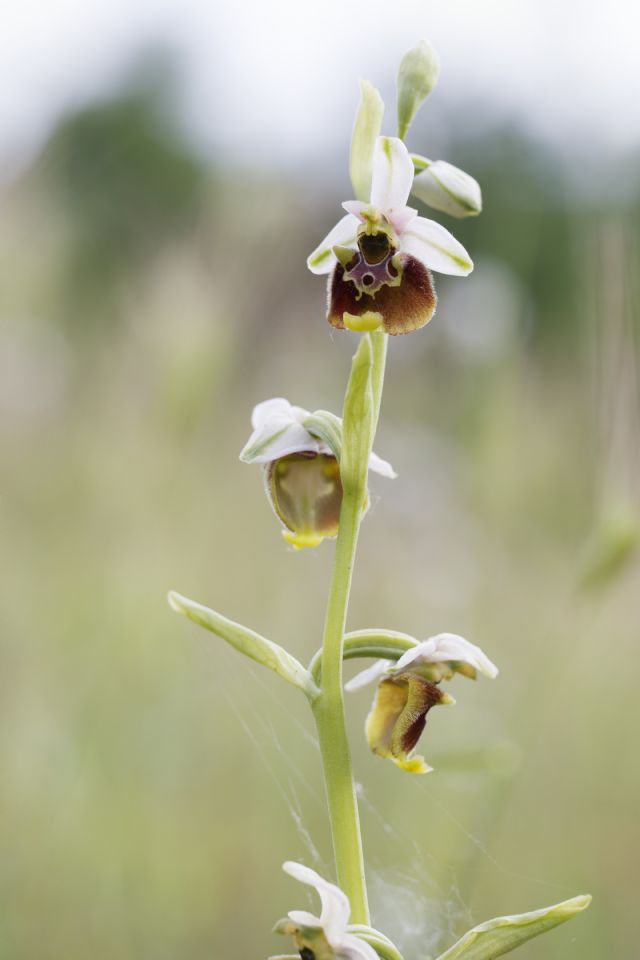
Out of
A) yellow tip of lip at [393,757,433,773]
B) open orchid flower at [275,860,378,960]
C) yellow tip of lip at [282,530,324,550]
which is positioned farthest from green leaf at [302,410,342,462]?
open orchid flower at [275,860,378,960]

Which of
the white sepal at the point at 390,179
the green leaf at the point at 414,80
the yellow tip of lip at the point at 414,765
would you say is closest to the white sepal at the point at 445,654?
the yellow tip of lip at the point at 414,765

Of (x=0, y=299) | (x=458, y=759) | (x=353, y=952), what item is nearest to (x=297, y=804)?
(x=458, y=759)

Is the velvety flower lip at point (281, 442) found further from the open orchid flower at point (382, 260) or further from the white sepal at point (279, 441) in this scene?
the open orchid flower at point (382, 260)

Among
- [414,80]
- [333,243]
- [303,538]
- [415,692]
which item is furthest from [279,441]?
[414,80]

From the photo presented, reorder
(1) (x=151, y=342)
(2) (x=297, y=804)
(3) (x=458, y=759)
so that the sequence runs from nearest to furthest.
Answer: (3) (x=458, y=759) → (2) (x=297, y=804) → (1) (x=151, y=342)

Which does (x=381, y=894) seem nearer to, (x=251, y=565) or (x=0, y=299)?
(x=251, y=565)
